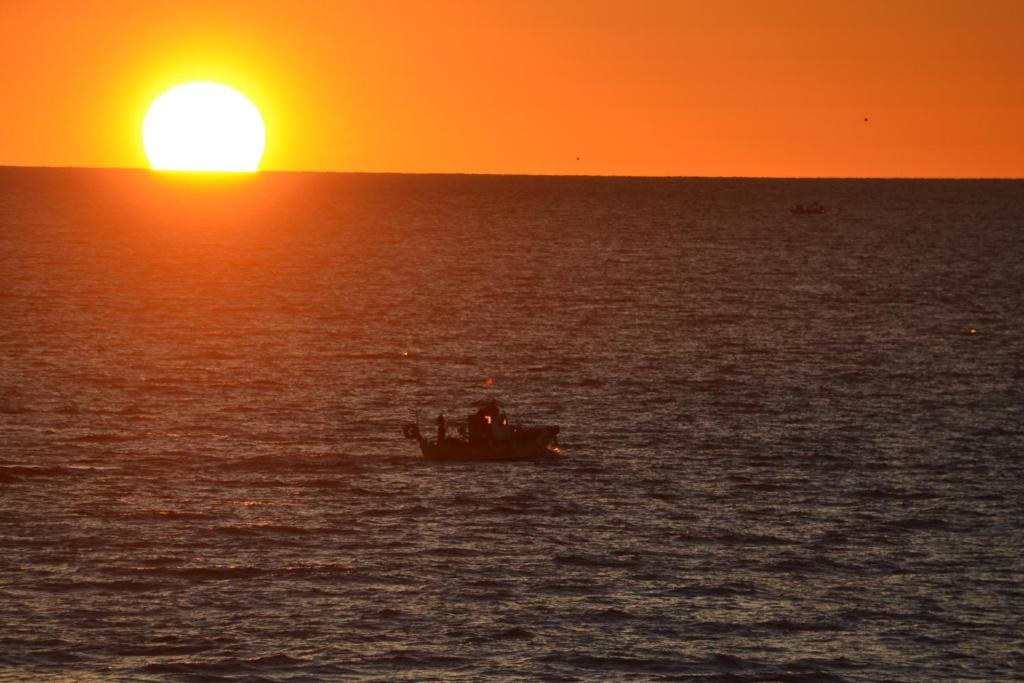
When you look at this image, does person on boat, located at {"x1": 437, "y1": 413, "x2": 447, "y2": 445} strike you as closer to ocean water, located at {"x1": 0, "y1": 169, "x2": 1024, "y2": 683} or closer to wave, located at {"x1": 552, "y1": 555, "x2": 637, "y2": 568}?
ocean water, located at {"x1": 0, "y1": 169, "x2": 1024, "y2": 683}

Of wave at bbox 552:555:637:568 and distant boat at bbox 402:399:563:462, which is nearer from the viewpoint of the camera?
wave at bbox 552:555:637:568

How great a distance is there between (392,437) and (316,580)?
28.3 m

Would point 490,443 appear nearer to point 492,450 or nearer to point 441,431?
point 492,450

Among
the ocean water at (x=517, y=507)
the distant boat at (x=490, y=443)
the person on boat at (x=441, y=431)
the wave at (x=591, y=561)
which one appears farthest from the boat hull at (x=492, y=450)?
the wave at (x=591, y=561)

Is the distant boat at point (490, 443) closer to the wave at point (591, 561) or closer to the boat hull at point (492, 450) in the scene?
the boat hull at point (492, 450)

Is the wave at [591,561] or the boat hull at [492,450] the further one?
the boat hull at [492,450]

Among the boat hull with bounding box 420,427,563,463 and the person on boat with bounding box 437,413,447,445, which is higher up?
the person on boat with bounding box 437,413,447,445

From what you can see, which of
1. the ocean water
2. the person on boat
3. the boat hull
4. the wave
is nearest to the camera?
the ocean water

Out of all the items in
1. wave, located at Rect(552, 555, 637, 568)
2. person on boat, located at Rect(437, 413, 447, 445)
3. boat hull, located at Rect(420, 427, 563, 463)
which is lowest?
wave, located at Rect(552, 555, 637, 568)

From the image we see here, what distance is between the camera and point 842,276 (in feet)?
625

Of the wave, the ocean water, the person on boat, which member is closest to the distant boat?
the person on boat

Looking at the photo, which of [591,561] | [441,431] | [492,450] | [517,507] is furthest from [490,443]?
[591,561]

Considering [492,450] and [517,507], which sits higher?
[492,450]

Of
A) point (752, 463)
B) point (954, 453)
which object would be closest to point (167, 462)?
point (752, 463)
